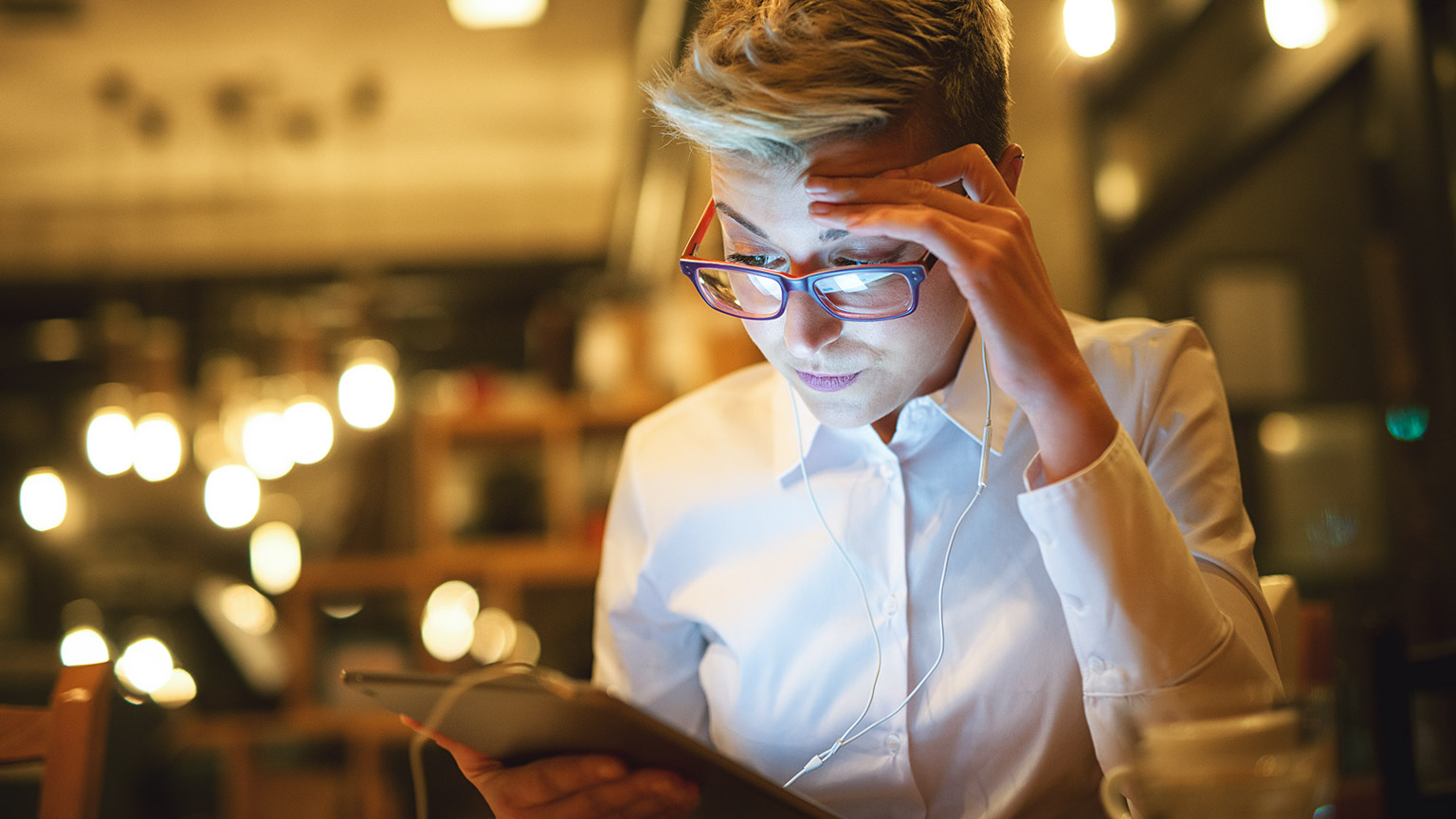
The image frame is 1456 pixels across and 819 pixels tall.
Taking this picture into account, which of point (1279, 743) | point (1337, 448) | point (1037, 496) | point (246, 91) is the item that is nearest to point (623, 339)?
point (1337, 448)

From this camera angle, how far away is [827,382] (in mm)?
1000

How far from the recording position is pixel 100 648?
17.1 feet

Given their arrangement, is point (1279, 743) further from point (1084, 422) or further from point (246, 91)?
point (246, 91)

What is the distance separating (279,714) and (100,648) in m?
1.88

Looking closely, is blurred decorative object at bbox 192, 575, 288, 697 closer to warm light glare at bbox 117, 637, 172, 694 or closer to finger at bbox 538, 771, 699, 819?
warm light glare at bbox 117, 637, 172, 694

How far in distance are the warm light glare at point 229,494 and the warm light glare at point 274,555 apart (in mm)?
3740

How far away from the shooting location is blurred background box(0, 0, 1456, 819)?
2225mm

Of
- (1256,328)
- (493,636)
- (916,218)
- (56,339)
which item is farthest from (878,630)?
(56,339)

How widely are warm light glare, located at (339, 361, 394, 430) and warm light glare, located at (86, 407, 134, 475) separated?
910mm

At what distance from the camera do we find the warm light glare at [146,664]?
17.9 feet

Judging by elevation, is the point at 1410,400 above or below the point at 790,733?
above

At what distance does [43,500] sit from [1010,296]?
18.8 ft

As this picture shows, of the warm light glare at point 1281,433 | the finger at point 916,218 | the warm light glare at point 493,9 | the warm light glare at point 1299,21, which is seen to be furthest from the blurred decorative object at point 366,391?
the finger at point 916,218

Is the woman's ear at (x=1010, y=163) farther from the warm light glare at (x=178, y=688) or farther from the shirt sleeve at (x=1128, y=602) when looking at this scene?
the warm light glare at (x=178, y=688)
